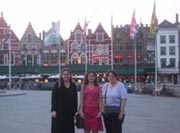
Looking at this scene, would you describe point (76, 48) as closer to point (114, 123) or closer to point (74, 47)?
point (74, 47)

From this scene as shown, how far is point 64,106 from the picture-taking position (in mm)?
8719

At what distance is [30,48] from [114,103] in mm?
74872

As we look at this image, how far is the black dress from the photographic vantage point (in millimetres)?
8703

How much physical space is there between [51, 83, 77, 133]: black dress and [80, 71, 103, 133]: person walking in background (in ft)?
0.78

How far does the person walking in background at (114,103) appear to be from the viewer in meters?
8.85

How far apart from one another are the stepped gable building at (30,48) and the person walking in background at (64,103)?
72157 mm

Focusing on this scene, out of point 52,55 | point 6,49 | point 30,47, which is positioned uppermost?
point 30,47

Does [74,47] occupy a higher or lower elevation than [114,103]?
higher

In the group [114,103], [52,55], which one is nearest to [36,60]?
[52,55]

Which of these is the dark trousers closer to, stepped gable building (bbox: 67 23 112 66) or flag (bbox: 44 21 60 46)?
flag (bbox: 44 21 60 46)

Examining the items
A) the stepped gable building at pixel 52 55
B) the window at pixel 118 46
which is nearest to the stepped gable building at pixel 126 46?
the window at pixel 118 46

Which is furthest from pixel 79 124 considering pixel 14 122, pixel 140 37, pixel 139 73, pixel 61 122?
pixel 140 37

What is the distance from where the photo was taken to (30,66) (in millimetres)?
78625

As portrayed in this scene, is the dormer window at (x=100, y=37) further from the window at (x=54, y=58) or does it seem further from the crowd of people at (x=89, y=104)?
the crowd of people at (x=89, y=104)
